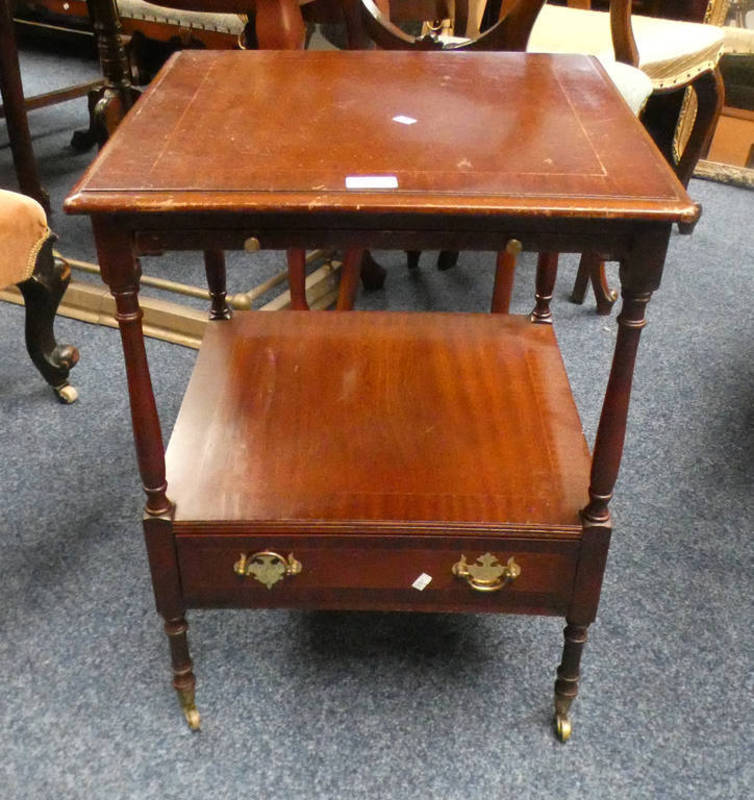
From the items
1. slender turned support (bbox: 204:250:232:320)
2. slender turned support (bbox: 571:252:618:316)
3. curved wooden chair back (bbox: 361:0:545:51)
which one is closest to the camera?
slender turned support (bbox: 204:250:232:320)

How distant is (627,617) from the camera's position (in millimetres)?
1128

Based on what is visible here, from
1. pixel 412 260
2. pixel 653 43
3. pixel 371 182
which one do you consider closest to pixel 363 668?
pixel 371 182

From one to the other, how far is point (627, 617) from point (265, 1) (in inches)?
42.1

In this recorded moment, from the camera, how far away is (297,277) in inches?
61.6

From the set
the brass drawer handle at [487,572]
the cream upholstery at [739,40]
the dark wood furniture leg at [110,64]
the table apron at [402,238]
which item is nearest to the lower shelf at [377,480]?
the brass drawer handle at [487,572]

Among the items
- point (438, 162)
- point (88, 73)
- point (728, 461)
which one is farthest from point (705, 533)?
point (88, 73)

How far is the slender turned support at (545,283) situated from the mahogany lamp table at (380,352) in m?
0.09

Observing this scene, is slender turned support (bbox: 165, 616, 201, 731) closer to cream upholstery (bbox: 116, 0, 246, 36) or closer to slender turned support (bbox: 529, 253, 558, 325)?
slender turned support (bbox: 529, 253, 558, 325)

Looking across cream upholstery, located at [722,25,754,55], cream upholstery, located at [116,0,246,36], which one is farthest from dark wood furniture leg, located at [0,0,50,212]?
cream upholstery, located at [722,25,754,55]

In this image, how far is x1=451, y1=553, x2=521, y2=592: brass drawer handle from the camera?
861 mm

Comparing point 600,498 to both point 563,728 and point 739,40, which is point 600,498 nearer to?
point 563,728

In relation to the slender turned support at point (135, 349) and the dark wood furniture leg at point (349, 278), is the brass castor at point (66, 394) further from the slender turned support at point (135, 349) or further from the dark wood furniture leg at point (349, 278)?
the slender turned support at point (135, 349)

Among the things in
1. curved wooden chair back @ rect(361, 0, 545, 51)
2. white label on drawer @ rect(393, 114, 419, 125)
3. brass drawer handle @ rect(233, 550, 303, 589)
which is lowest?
brass drawer handle @ rect(233, 550, 303, 589)

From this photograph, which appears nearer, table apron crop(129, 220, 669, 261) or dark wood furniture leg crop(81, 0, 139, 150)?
table apron crop(129, 220, 669, 261)
